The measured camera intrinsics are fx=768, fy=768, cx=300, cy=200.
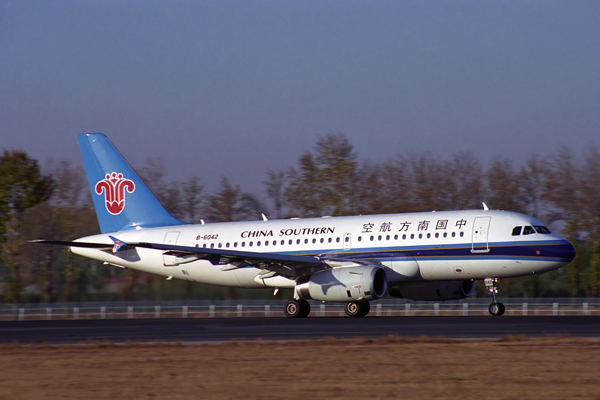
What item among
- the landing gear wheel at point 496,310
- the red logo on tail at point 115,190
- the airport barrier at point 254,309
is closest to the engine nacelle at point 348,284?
the landing gear wheel at point 496,310

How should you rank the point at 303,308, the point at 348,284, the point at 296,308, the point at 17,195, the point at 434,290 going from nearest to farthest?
the point at 348,284
the point at 296,308
the point at 303,308
the point at 434,290
the point at 17,195

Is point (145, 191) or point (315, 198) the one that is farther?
point (315, 198)

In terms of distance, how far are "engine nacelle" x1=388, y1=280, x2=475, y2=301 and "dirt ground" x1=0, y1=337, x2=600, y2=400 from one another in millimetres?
14244

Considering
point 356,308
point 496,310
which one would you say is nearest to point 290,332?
point 356,308

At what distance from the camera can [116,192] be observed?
36656 millimetres

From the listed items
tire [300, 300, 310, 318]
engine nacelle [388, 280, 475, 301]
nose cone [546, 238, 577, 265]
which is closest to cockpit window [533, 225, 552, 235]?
nose cone [546, 238, 577, 265]

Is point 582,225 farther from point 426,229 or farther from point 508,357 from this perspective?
point 508,357

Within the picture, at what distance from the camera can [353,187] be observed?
191ft

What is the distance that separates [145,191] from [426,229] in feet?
47.2

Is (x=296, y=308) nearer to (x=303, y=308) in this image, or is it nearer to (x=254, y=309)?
(x=303, y=308)

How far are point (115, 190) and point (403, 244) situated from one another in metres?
14.9

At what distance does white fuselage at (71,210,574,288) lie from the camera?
1104 inches

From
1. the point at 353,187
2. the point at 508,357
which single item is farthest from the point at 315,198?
the point at 508,357

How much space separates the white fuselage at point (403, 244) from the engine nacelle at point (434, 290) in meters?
1.70
